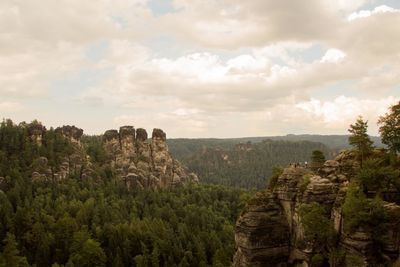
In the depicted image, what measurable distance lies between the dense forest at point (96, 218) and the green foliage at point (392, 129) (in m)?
38.6

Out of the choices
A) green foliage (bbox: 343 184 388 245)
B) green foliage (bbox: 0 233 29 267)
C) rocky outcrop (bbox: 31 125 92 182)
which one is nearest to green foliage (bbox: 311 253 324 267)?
green foliage (bbox: 343 184 388 245)

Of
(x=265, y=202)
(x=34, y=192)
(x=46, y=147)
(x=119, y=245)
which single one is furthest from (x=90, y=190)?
(x=265, y=202)

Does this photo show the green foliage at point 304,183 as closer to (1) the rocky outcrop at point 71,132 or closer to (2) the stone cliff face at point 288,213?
(2) the stone cliff face at point 288,213

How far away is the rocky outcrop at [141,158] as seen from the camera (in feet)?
534

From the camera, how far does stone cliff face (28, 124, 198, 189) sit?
14662 centimetres

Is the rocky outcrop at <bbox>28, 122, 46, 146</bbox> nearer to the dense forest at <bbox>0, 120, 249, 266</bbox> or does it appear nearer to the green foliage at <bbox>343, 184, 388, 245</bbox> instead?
the dense forest at <bbox>0, 120, 249, 266</bbox>

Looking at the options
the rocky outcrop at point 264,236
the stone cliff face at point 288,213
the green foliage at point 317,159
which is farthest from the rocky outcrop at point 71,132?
the rocky outcrop at point 264,236

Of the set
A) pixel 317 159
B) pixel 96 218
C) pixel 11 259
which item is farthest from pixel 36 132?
pixel 317 159

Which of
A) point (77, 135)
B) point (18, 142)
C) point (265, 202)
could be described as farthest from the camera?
point (77, 135)

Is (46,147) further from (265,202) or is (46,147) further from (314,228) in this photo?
(314,228)

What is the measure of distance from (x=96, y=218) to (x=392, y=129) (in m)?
80.5

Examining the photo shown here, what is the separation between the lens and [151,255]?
314 feet

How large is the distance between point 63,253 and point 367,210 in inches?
2978

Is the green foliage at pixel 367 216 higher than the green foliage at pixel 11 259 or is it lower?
higher
